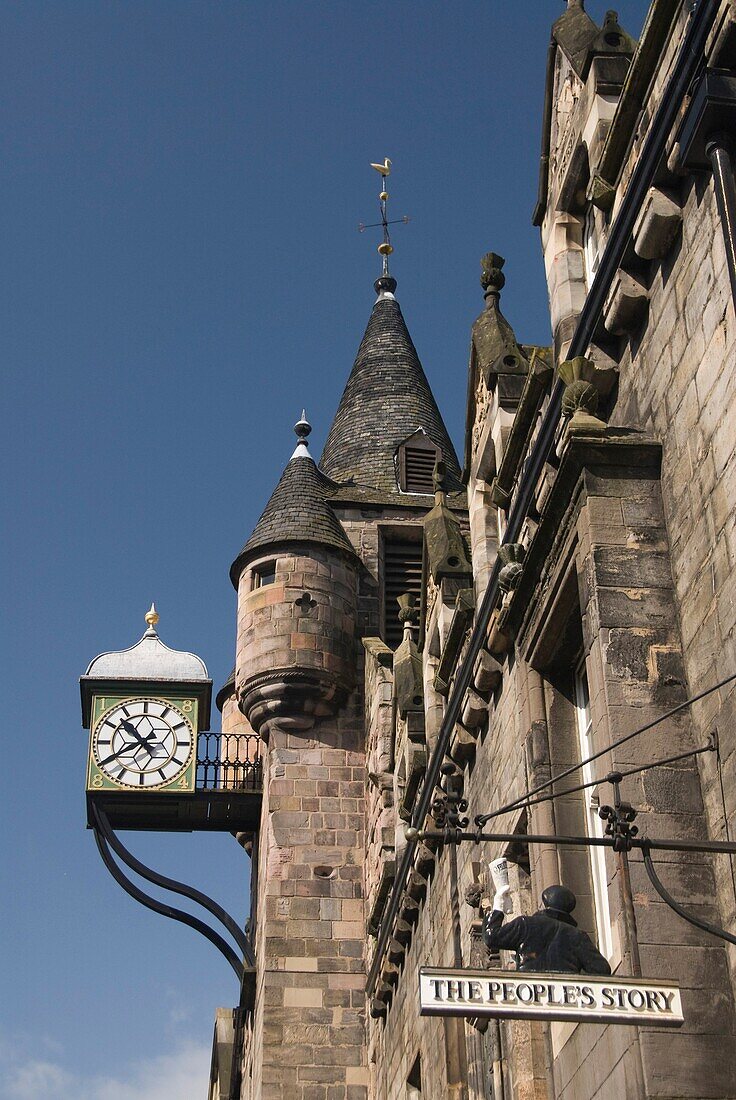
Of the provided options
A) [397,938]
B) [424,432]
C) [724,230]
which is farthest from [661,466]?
[424,432]

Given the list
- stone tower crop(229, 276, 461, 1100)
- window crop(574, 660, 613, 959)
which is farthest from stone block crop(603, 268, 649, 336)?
stone tower crop(229, 276, 461, 1100)

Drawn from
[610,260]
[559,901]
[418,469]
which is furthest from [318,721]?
[559,901]

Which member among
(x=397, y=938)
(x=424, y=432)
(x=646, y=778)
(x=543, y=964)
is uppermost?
(x=424, y=432)

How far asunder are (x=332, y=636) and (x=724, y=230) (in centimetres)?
1476

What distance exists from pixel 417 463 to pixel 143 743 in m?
6.06

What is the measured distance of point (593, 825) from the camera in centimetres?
911

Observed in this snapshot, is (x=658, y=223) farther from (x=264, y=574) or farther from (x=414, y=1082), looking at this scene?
(x=264, y=574)

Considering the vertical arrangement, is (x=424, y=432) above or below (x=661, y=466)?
above

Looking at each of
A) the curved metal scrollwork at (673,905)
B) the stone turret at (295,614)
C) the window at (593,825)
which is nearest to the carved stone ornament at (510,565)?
the window at (593,825)

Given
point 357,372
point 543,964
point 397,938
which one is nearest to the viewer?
point 543,964

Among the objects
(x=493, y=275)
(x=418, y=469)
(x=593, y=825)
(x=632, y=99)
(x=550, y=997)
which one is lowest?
(x=550, y=997)

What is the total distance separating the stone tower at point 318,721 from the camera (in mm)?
18938

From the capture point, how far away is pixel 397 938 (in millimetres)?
16156

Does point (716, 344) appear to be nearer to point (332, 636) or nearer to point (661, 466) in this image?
point (661, 466)
